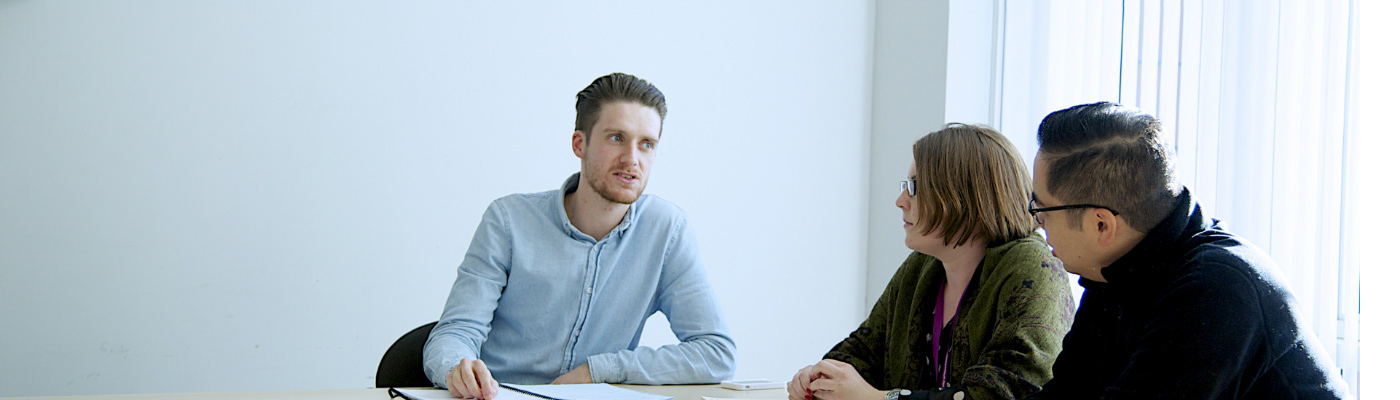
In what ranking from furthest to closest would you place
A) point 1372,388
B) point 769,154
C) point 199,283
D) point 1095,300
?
1. point 769,154
2. point 199,283
3. point 1372,388
4. point 1095,300

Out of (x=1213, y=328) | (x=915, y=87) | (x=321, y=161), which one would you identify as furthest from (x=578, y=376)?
(x=915, y=87)

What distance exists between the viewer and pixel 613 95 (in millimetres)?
2174

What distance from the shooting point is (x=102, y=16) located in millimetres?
2564

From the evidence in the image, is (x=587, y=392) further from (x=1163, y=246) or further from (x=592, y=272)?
(x=1163, y=246)

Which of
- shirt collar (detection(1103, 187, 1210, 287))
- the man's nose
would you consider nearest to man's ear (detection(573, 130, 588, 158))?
the man's nose

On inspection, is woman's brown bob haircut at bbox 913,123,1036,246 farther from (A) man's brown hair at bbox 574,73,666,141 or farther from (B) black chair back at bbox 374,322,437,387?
(B) black chair back at bbox 374,322,437,387

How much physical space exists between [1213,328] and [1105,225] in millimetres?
204

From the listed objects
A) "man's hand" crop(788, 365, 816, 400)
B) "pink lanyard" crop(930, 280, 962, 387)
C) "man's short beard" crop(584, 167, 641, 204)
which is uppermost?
"man's short beard" crop(584, 167, 641, 204)

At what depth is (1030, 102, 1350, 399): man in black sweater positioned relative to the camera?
110cm

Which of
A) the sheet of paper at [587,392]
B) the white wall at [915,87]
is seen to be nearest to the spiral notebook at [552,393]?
the sheet of paper at [587,392]

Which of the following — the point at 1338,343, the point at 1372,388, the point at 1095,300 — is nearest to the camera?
the point at 1095,300

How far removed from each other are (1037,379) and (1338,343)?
1.13 metres

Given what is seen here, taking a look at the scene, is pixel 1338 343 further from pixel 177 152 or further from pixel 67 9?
pixel 67 9

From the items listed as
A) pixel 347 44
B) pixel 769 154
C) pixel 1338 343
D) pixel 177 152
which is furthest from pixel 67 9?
pixel 1338 343
